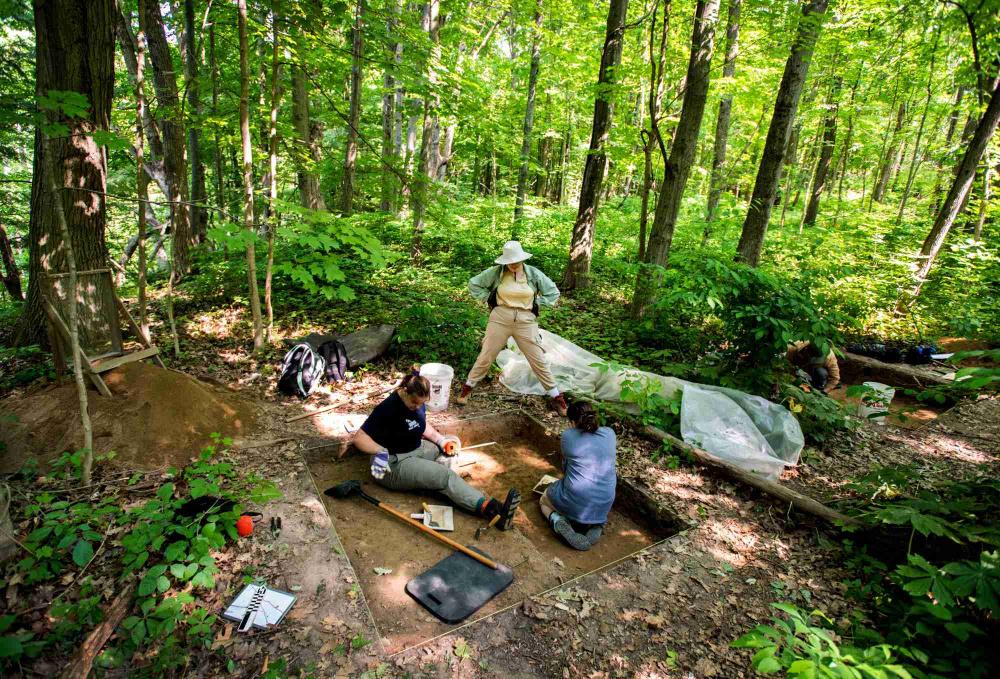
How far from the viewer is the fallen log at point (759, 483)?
12.1 ft

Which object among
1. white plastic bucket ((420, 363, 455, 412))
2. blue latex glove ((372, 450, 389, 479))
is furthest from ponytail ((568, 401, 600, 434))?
white plastic bucket ((420, 363, 455, 412))

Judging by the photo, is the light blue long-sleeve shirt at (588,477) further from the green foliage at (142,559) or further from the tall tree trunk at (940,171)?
the tall tree trunk at (940,171)

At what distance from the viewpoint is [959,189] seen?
760 cm

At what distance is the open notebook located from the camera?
2.60 m

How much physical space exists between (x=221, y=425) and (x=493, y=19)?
49.2 feet

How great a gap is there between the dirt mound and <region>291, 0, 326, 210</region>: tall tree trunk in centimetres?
417

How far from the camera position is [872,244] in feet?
38.9

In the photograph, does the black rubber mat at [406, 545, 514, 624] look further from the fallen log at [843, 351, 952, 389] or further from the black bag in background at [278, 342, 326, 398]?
the fallen log at [843, 351, 952, 389]

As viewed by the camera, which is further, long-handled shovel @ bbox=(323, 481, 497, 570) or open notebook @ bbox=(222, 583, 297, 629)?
long-handled shovel @ bbox=(323, 481, 497, 570)

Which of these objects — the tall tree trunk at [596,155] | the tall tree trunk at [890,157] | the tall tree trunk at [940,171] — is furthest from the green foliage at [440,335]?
the tall tree trunk at [890,157]

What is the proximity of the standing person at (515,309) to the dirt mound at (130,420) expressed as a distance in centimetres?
288

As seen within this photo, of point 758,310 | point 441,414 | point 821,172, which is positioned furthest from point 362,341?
point 821,172

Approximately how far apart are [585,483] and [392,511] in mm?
1670

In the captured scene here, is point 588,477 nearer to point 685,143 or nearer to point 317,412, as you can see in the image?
point 317,412
